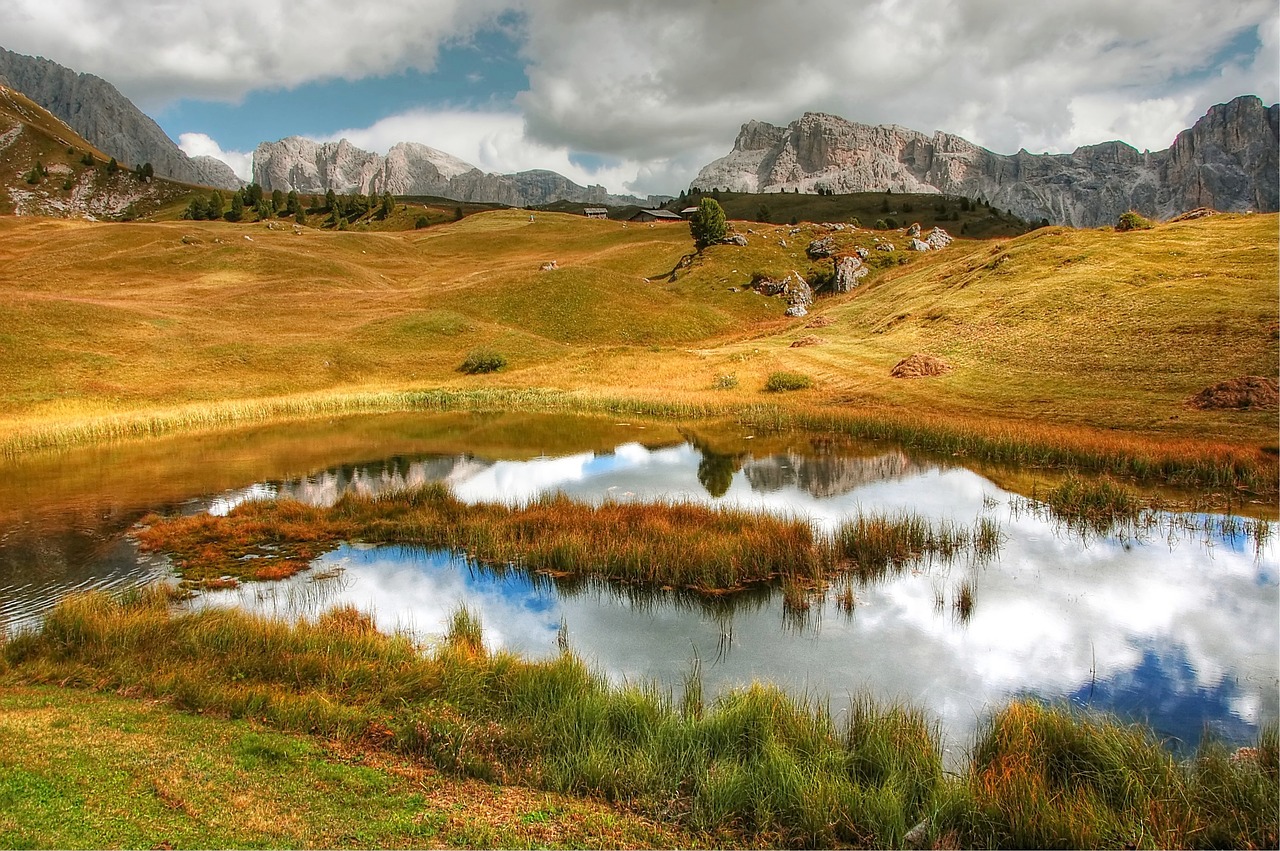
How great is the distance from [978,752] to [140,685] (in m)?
12.7

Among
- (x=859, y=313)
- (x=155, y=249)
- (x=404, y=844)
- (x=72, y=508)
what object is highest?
(x=155, y=249)

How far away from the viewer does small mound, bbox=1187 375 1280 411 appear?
94.1 feet

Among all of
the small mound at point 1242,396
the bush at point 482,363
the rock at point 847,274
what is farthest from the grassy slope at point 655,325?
the rock at point 847,274

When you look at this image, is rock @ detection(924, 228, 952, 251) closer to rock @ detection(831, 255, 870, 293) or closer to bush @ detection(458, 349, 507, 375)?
rock @ detection(831, 255, 870, 293)

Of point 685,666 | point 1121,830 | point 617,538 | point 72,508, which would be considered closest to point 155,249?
point 72,508

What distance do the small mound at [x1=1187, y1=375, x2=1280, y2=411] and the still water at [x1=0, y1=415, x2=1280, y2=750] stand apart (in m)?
11.7

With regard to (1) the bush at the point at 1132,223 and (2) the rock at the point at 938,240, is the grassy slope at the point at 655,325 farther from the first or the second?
(2) the rock at the point at 938,240

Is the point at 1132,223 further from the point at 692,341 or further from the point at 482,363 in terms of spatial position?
the point at 482,363

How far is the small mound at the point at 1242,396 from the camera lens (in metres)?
28.7

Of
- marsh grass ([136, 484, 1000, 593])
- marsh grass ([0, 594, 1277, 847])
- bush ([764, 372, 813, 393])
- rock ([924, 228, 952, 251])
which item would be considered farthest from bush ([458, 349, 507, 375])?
rock ([924, 228, 952, 251])

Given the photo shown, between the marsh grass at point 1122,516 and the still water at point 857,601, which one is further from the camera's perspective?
the marsh grass at point 1122,516

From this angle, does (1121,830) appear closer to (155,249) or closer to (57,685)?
(57,685)

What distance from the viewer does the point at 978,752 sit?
936cm

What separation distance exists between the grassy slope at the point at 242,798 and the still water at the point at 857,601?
4.45m
